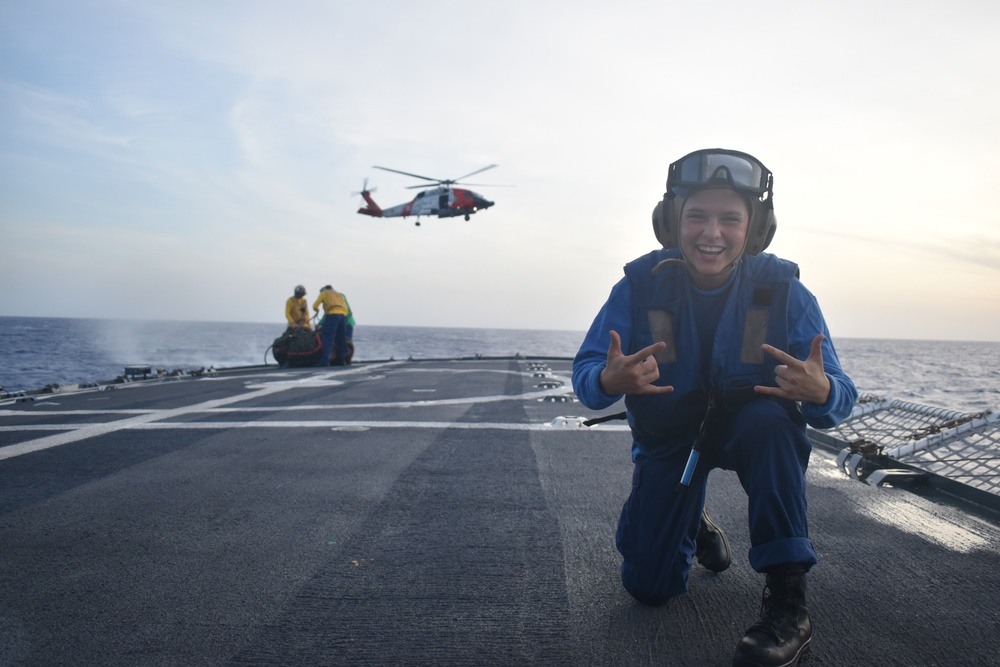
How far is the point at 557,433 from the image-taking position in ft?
19.6

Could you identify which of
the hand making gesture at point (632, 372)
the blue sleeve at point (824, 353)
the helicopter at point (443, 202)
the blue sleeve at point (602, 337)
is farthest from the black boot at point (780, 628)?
the helicopter at point (443, 202)

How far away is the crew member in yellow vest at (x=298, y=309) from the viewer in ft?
56.7

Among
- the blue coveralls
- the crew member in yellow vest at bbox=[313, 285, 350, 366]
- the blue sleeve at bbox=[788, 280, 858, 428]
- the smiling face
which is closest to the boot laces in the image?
the blue coveralls

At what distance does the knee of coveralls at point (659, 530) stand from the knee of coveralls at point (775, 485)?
1.01ft

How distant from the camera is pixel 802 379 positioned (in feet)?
6.58

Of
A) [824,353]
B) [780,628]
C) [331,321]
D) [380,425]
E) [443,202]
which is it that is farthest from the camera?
[443,202]

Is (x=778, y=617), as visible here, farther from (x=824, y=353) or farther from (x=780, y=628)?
(x=824, y=353)

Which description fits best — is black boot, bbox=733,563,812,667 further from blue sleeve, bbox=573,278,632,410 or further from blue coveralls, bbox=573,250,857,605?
blue sleeve, bbox=573,278,632,410

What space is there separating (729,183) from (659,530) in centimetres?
137

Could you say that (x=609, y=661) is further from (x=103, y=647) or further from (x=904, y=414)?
(x=904, y=414)

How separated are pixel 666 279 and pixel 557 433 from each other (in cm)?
370

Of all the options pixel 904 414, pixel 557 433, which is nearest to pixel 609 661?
pixel 557 433

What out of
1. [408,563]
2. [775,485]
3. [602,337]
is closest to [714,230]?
[602,337]

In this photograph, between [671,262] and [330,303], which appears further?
[330,303]
